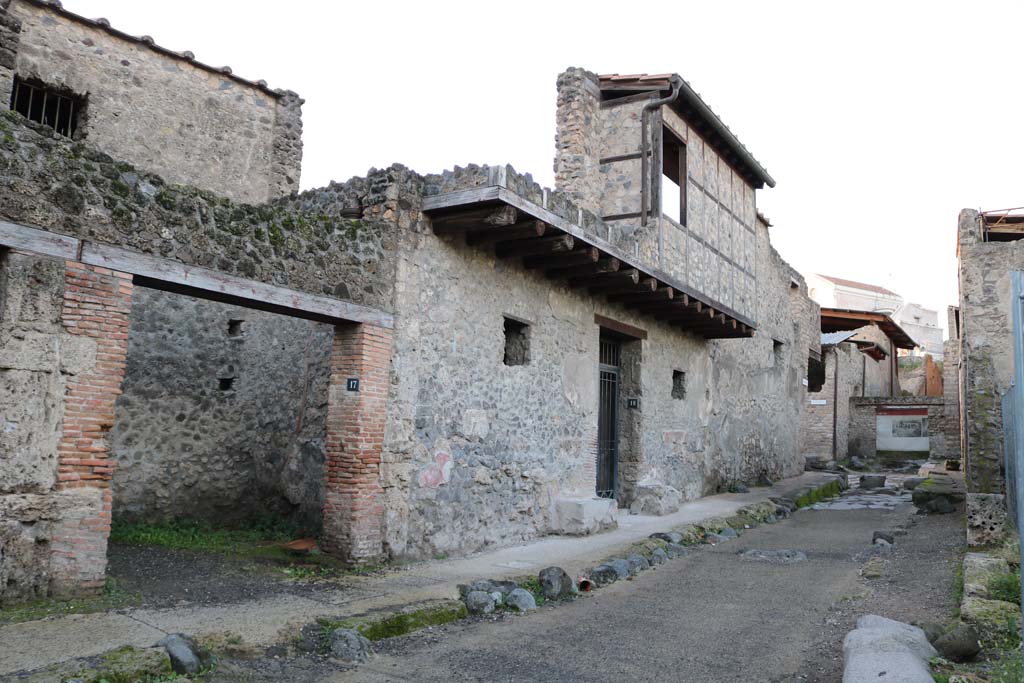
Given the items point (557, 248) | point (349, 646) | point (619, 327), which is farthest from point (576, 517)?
point (349, 646)

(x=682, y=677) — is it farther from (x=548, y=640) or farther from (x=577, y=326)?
(x=577, y=326)

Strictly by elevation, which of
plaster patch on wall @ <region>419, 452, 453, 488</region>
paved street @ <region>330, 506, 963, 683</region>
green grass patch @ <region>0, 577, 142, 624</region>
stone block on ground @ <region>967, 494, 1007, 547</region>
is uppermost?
plaster patch on wall @ <region>419, 452, 453, 488</region>

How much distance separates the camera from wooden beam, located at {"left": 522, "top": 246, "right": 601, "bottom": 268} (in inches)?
346

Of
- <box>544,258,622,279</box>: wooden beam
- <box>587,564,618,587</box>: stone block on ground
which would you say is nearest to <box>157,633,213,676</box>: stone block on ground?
<box>587,564,618,587</box>: stone block on ground

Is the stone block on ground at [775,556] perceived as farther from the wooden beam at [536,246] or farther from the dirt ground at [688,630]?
the wooden beam at [536,246]

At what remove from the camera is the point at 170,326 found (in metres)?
9.00

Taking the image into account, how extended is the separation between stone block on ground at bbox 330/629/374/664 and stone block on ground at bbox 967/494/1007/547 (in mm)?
6849

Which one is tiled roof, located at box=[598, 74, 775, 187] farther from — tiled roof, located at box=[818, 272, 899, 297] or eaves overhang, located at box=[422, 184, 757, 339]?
tiled roof, located at box=[818, 272, 899, 297]

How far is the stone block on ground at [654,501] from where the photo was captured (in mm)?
11469

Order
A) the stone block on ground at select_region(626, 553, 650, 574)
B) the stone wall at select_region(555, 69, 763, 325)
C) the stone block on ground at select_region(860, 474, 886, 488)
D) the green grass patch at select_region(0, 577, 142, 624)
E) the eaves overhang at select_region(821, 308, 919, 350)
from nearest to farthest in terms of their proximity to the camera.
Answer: the green grass patch at select_region(0, 577, 142, 624) < the stone block on ground at select_region(626, 553, 650, 574) < the stone wall at select_region(555, 69, 763, 325) < the stone block on ground at select_region(860, 474, 886, 488) < the eaves overhang at select_region(821, 308, 919, 350)

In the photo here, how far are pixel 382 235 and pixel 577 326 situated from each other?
3599 millimetres

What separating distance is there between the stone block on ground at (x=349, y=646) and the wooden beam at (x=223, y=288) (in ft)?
8.83

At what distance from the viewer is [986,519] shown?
27.8 ft

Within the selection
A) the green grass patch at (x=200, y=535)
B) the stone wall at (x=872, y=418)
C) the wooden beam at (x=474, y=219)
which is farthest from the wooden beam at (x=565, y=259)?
the stone wall at (x=872, y=418)
